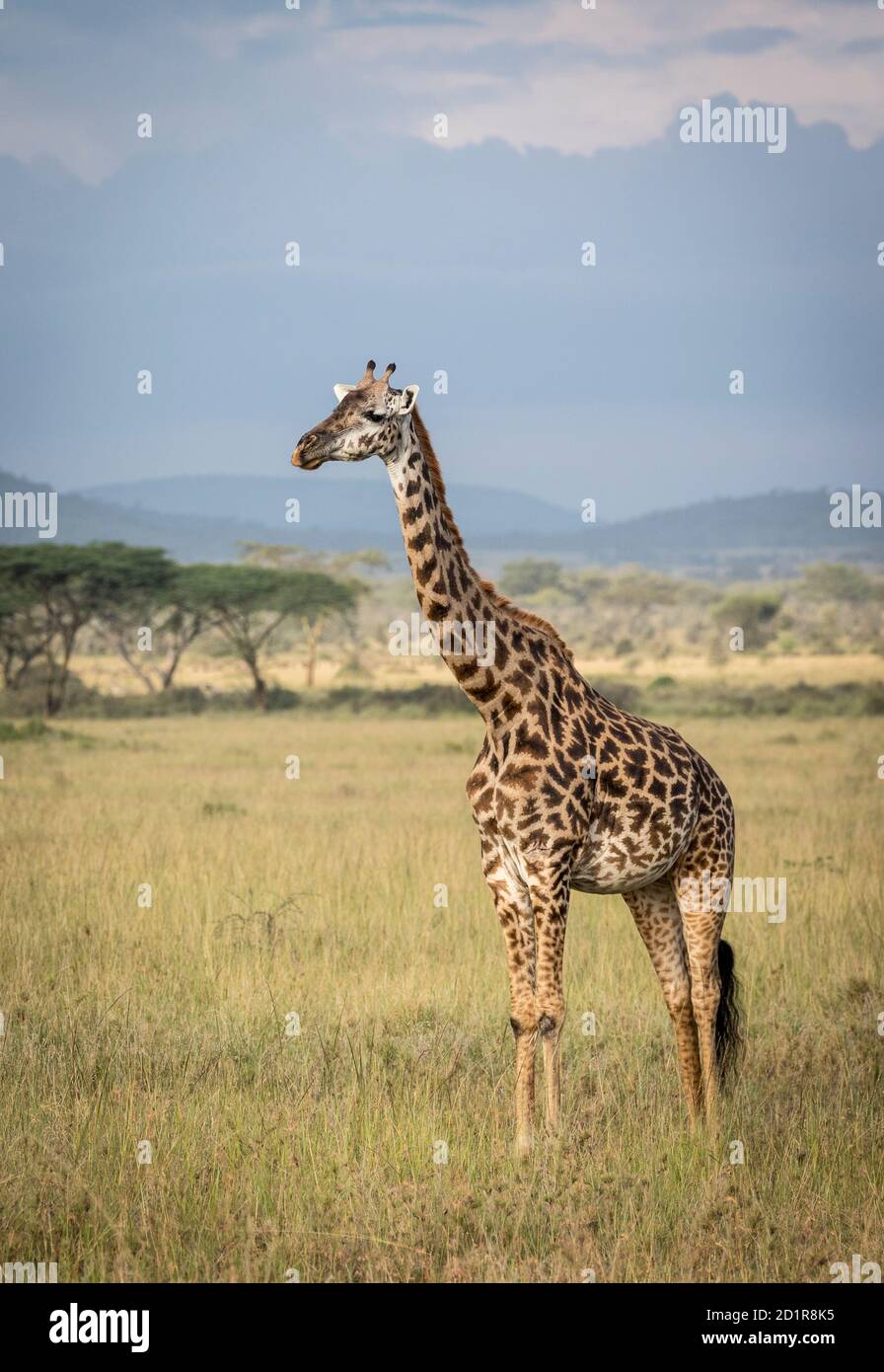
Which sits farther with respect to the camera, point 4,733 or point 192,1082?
point 4,733

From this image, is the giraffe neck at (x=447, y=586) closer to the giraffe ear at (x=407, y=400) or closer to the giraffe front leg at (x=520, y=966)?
the giraffe ear at (x=407, y=400)

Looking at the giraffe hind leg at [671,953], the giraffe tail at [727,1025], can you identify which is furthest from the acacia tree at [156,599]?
the giraffe tail at [727,1025]

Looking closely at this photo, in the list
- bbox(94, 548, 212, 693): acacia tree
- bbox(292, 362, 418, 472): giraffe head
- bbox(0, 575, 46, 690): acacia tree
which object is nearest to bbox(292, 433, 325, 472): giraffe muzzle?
bbox(292, 362, 418, 472): giraffe head

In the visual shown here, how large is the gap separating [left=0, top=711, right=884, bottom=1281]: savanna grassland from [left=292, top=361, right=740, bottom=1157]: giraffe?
51 cm

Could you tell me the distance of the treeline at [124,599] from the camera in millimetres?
39312

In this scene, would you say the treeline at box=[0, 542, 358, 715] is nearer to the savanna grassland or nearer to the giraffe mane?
the savanna grassland

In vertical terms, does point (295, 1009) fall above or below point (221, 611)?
below

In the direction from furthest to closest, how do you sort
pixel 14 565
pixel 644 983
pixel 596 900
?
1. pixel 14 565
2. pixel 596 900
3. pixel 644 983

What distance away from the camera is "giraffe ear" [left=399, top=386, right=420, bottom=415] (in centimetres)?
640
